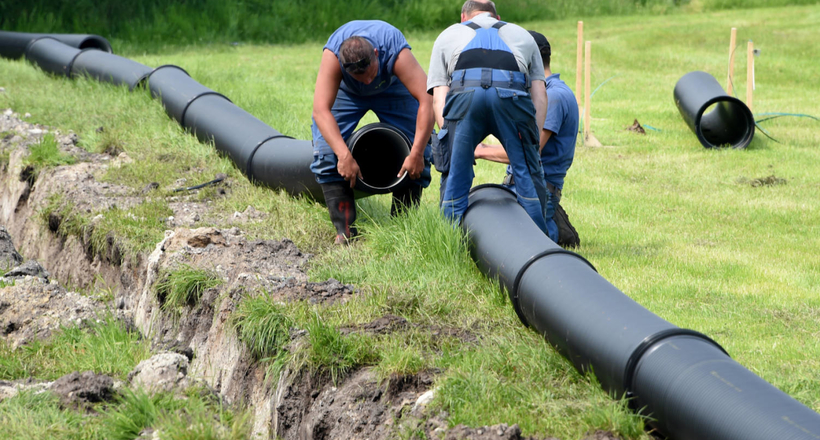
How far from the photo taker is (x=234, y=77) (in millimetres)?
12766

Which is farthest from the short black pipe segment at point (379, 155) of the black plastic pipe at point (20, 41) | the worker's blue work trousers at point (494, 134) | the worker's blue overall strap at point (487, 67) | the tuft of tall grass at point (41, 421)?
the black plastic pipe at point (20, 41)

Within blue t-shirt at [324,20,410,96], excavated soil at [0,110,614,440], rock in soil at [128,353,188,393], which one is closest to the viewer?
excavated soil at [0,110,614,440]

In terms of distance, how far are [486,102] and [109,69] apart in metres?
7.29

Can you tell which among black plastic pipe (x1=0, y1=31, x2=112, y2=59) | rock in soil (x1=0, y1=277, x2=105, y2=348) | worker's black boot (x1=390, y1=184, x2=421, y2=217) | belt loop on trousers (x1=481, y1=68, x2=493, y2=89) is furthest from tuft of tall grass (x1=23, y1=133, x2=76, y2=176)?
black plastic pipe (x1=0, y1=31, x2=112, y2=59)

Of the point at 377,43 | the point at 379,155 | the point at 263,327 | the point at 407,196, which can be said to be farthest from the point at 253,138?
the point at 263,327

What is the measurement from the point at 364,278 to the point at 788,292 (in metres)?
2.65

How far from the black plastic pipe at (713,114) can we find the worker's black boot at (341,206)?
6013 mm

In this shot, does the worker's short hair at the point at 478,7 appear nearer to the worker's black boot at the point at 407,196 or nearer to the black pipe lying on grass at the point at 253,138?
the black pipe lying on grass at the point at 253,138

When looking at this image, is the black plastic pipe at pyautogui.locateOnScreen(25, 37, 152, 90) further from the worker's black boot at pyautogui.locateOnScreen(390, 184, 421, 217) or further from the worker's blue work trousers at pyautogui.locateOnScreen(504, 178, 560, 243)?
the worker's blue work trousers at pyautogui.locateOnScreen(504, 178, 560, 243)

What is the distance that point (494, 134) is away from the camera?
15.0 feet

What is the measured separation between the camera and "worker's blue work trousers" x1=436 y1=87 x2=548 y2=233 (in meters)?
4.38

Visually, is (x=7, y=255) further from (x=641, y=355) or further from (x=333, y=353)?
(x=641, y=355)

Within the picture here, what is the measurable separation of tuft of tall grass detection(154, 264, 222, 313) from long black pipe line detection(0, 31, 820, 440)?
5.10 feet

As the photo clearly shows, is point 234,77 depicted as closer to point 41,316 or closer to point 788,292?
point 41,316
